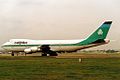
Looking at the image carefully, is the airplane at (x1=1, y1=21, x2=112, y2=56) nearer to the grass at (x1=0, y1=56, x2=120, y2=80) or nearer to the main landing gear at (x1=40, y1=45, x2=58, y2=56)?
the main landing gear at (x1=40, y1=45, x2=58, y2=56)

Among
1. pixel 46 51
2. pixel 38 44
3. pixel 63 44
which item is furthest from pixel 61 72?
pixel 38 44

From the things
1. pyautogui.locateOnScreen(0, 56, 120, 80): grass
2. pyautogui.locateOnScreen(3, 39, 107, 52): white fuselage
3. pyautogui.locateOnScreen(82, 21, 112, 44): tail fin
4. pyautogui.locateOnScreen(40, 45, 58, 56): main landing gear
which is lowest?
pyautogui.locateOnScreen(0, 56, 120, 80): grass

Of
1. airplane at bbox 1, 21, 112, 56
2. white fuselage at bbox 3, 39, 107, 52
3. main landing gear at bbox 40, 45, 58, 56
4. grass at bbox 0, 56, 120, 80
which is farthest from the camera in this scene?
white fuselage at bbox 3, 39, 107, 52

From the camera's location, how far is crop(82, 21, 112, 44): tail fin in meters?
71.1

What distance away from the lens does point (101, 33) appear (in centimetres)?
7175

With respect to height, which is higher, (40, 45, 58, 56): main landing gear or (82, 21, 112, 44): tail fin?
(82, 21, 112, 44): tail fin

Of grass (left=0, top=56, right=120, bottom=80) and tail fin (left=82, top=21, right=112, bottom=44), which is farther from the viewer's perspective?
tail fin (left=82, top=21, right=112, bottom=44)

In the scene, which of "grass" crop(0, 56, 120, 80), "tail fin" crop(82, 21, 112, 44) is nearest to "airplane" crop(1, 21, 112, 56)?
"tail fin" crop(82, 21, 112, 44)

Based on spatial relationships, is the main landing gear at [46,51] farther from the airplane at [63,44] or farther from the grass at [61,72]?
the grass at [61,72]

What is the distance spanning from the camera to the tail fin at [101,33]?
2798 inches

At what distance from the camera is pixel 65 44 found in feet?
232

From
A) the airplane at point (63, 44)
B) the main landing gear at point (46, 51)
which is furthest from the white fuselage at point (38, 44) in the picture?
the main landing gear at point (46, 51)

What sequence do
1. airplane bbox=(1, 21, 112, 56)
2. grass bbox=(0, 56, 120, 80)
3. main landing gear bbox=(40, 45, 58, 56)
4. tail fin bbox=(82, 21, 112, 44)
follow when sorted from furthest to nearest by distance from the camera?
tail fin bbox=(82, 21, 112, 44)
airplane bbox=(1, 21, 112, 56)
main landing gear bbox=(40, 45, 58, 56)
grass bbox=(0, 56, 120, 80)

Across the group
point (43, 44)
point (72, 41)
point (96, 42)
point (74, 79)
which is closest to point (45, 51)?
point (43, 44)
